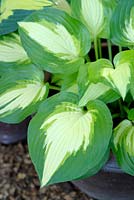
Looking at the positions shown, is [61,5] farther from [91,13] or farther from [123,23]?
[123,23]

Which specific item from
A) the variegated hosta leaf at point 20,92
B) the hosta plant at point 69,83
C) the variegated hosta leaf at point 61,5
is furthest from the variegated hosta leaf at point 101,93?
the variegated hosta leaf at point 61,5

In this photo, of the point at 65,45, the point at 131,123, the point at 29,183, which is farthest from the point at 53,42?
the point at 29,183

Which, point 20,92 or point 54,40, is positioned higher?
point 54,40

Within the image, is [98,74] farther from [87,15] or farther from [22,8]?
[22,8]

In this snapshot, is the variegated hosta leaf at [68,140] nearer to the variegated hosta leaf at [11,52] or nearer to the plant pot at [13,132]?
the variegated hosta leaf at [11,52]

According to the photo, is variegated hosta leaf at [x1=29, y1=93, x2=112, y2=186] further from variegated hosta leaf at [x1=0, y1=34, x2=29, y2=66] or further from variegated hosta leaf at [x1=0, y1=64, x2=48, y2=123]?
variegated hosta leaf at [x1=0, y1=34, x2=29, y2=66]

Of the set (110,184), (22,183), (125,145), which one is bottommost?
(22,183)

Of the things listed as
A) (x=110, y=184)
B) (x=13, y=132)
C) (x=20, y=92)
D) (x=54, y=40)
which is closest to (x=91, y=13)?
(x=54, y=40)
